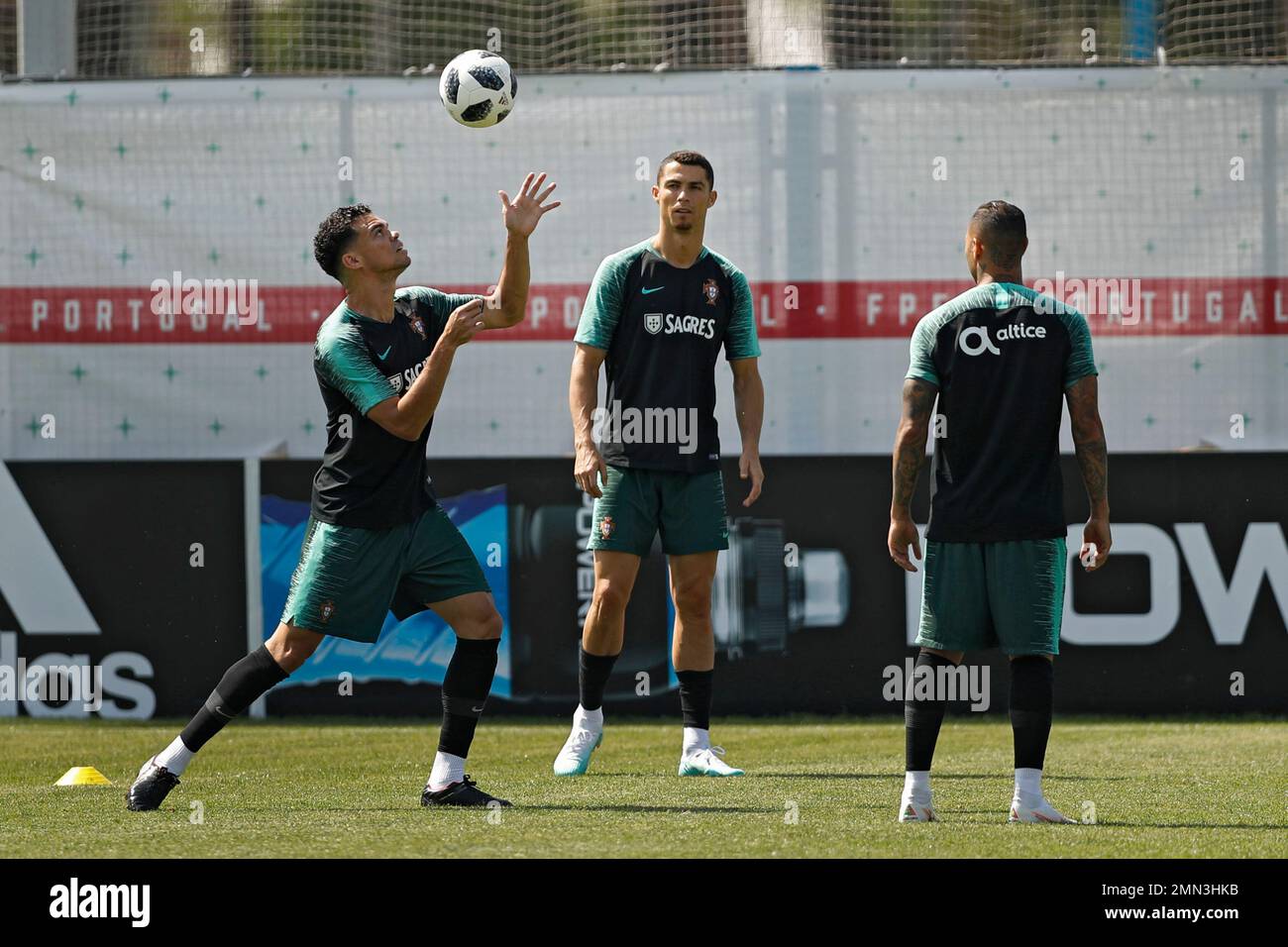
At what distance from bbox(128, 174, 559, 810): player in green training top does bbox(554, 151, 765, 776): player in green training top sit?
887mm

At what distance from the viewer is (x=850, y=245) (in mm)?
10352

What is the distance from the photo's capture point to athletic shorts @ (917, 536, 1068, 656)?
4965 millimetres

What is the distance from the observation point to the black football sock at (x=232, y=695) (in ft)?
17.3

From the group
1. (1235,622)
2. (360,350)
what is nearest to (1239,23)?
(1235,622)

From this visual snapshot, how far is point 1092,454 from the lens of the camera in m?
5.09

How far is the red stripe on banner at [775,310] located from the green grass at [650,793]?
2.59 metres

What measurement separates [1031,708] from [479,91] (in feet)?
9.68

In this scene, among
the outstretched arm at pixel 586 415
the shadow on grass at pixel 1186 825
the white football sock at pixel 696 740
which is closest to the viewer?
the shadow on grass at pixel 1186 825

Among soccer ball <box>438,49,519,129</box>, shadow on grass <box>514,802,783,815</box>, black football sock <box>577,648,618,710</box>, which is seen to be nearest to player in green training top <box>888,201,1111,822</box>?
shadow on grass <box>514,802,783,815</box>

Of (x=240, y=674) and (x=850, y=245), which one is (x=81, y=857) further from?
(x=850, y=245)

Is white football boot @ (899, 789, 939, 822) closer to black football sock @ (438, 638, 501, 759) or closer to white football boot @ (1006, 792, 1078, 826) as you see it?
white football boot @ (1006, 792, 1078, 826)

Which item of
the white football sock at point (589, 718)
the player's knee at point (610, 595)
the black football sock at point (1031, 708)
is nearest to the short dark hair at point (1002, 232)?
the black football sock at point (1031, 708)

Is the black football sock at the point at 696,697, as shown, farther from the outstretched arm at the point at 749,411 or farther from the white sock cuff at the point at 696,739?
the outstretched arm at the point at 749,411

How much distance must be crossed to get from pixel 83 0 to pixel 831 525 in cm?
583
